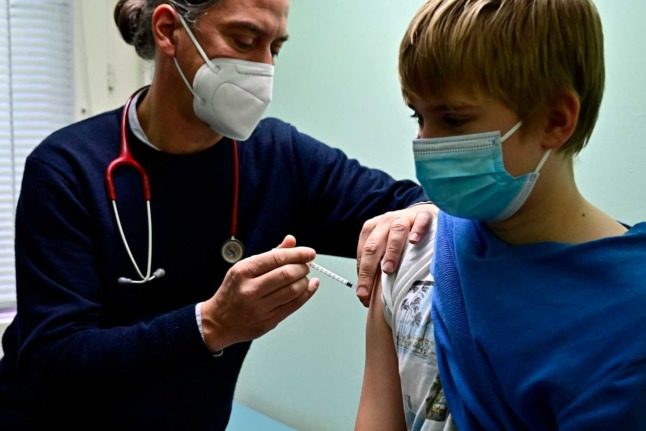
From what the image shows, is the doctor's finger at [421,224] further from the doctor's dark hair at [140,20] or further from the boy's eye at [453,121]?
the doctor's dark hair at [140,20]

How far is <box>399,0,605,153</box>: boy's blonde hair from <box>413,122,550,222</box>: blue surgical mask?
0.20 feet

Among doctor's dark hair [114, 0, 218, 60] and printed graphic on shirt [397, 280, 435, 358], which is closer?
printed graphic on shirt [397, 280, 435, 358]

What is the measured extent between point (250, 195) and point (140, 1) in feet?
1.64

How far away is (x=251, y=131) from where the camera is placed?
159 centimetres

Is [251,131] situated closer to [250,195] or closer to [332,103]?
[250,195]

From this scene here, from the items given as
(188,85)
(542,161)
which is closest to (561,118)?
(542,161)

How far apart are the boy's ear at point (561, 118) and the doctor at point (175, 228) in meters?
0.32

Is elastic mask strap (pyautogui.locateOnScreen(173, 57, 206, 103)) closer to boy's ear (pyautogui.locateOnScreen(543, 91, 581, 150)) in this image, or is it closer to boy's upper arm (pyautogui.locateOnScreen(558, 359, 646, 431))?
boy's ear (pyautogui.locateOnScreen(543, 91, 581, 150))

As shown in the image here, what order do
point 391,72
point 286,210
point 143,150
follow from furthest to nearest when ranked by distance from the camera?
point 391,72
point 286,210
point 143,150

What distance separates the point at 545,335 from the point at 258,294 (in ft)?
1.75

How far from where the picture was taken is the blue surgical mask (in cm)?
99

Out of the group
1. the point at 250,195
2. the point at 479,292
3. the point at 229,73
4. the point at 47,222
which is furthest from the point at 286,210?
the point at 479,292

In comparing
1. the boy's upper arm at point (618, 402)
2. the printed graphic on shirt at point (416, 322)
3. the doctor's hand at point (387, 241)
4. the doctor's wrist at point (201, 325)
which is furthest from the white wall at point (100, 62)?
the boy's upper arm at point (618, 402)

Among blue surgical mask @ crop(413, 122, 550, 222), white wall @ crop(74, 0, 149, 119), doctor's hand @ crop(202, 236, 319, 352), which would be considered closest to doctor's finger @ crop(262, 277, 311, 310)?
doctor's hand @ crop(202, 236, 319, 352)
